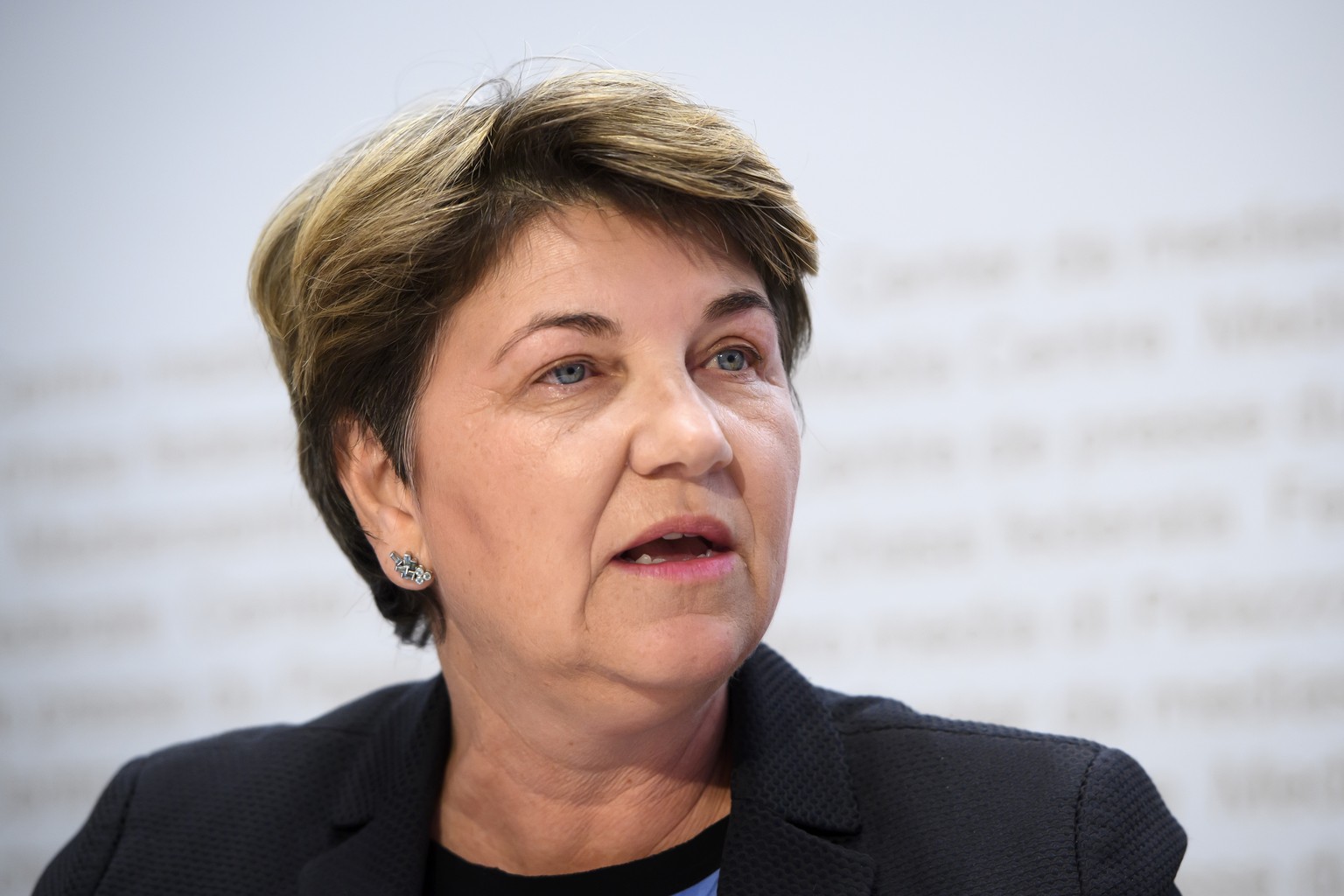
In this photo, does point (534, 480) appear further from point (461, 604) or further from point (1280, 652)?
point (1280, 652)

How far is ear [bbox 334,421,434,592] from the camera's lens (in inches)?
67.1

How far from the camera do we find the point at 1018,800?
1.60 metres

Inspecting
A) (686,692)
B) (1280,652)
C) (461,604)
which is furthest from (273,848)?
(1280,652)

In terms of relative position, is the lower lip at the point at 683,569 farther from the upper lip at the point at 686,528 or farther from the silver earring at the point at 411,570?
the silver earring at the point at 411,570

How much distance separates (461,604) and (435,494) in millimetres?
146

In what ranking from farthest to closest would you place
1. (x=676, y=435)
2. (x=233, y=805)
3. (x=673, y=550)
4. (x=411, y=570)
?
(x=233, y=805) → (x=411, y=570) → (x=673, y=550) → (x=676, y=435)

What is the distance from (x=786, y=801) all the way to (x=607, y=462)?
0.53 metres

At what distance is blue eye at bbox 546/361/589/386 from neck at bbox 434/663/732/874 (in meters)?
0.41

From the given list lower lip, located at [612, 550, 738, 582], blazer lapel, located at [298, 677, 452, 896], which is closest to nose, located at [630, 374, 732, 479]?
lower lip, located at [612, 550, 738, 582]

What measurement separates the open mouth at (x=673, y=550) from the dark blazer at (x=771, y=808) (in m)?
0.33

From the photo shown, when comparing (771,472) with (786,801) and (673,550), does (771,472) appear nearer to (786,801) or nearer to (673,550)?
(673,550)

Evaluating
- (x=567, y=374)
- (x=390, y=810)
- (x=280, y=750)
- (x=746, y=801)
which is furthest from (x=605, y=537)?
(x=280, y=750)

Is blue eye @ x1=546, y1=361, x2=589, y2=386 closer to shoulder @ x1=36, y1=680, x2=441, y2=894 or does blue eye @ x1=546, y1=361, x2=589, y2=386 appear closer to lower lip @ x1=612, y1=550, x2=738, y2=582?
lower lip @ x1=612, y1=550, x2=738, y2=582

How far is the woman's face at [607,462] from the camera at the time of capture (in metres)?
1.44
